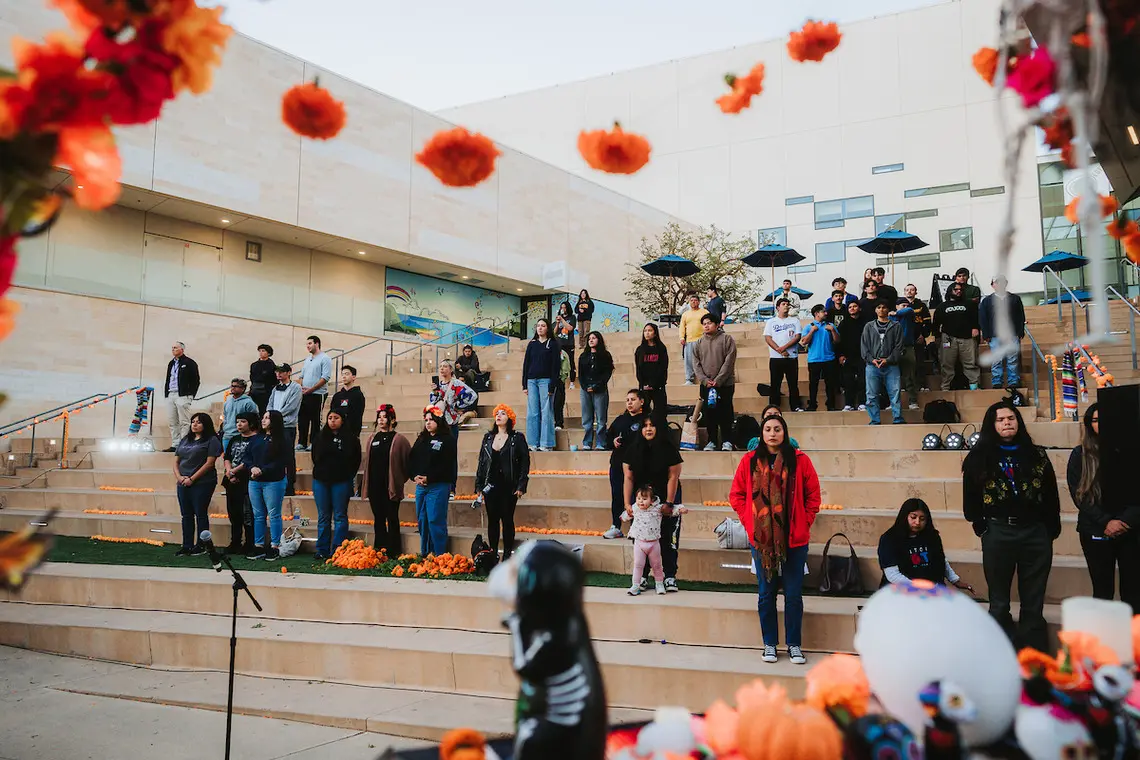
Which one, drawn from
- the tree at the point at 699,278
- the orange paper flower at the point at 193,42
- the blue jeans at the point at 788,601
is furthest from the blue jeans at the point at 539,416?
the tree at the point at 699,278

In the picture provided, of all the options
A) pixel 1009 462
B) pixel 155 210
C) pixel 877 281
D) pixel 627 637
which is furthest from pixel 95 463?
pixel 1009 462

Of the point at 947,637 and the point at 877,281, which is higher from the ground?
the point at 877,281

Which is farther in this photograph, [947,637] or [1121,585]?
[1121,585]

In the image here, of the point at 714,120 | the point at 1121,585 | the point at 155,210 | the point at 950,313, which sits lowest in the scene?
the point at 1121,585

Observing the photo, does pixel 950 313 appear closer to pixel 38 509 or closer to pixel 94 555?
pixel 94 555

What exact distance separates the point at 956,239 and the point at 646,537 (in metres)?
23.8

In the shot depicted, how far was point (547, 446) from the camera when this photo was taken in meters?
10.5

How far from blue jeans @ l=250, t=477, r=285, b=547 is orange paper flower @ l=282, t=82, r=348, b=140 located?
12.7 m

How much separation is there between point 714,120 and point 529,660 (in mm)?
30941

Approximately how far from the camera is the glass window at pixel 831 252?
2780 centimetres

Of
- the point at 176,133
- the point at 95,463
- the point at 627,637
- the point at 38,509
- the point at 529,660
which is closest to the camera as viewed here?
the point at 529,660

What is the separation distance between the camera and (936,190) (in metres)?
26.5

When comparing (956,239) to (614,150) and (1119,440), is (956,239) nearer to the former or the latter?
(614,150)

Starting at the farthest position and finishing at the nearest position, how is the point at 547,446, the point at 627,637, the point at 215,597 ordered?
the point at 547,446 < the point at 215,597 < the point at 627,637
